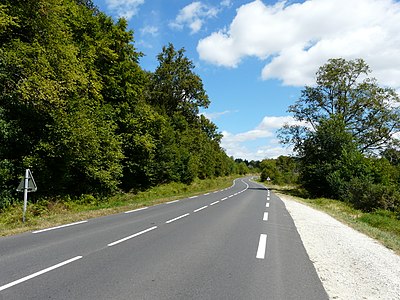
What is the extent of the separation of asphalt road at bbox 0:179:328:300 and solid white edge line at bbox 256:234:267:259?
0.08 feet

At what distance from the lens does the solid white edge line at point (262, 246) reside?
6.89 meters

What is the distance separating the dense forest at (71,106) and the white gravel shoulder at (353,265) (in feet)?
40.3

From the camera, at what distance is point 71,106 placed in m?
17.0

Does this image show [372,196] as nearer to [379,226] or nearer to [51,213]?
[379,226]

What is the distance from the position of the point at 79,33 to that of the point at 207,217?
52.9ft

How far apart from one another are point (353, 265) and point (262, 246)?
7.00 feet

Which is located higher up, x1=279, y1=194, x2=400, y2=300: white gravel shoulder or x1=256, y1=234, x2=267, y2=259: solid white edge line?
x1=256, y1=234, x2=267, y2=259: solid white edge line

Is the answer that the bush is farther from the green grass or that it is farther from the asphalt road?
the green grass

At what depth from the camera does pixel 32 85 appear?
515 inches

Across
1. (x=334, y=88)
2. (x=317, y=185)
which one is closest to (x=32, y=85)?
(x=317, y=185)

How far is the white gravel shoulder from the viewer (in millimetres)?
4941

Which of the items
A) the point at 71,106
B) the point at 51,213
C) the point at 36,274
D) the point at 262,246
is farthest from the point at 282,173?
the point at 36,274

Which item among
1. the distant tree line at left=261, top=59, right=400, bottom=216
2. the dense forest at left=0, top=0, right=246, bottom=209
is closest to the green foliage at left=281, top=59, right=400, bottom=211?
the distant tree line at left=261, top=59, right=400, bottom=216

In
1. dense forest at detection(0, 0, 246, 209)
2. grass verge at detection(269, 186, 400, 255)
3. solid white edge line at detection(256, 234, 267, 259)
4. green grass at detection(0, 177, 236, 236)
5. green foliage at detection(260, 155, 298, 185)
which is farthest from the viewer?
green foliage at detection(260, 155, 298, 185)
